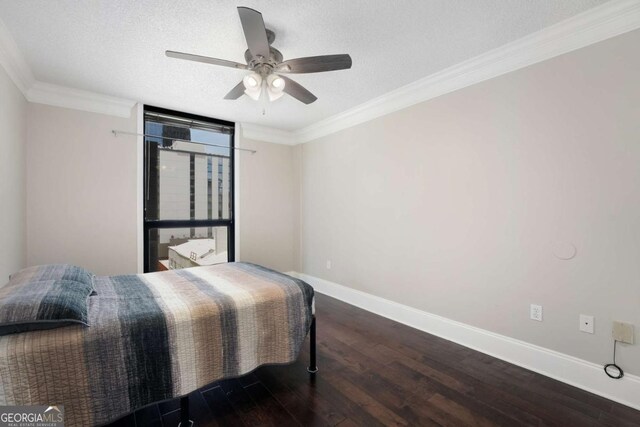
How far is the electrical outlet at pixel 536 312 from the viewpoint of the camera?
2078mm

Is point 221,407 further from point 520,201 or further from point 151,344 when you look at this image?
point 520,201

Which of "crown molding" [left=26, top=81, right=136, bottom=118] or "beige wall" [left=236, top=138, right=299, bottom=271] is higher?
"crown molding" [left=26, top=81, right=136, bottom=118]

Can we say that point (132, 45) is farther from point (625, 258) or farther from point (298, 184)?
point (625, 258)

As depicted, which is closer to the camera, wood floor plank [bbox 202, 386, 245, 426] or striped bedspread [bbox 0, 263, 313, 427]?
striped bedspread [bbox 0, 263, 313, 427]

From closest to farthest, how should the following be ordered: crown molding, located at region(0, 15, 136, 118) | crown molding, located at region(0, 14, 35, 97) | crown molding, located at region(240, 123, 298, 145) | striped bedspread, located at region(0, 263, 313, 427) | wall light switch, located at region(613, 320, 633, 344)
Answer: striped bedspread, located at region(0, 263, 313, 427) < wall light switch, located at region(613, 320, 633, 344) < crown molding, located at region(0, 14, 35, 97) < crown molding, located at region(0, 15, 136, 118) < crown molding, located at region(240, 123, 298, 145)

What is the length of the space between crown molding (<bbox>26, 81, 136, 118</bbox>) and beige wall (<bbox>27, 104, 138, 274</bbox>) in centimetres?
6

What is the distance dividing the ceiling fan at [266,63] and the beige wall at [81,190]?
1.94 meters

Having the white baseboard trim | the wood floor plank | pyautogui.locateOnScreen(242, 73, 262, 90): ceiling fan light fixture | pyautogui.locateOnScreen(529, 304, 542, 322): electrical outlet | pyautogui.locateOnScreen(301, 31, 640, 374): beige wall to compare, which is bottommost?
the wood floor plank

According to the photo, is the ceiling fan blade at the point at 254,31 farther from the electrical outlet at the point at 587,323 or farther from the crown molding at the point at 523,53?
the electrical outlet at the point at 587,323

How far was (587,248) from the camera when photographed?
188cm

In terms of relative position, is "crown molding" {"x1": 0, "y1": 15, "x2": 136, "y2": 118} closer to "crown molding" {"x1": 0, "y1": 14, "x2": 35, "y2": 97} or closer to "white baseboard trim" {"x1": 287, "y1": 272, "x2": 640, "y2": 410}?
Result: "crown molding" {"x1": 0, "y1": 14, "x2": 35, "y2": 97}

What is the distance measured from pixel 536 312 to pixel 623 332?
444 millimetres

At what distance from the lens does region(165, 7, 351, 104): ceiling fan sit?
5.45ft

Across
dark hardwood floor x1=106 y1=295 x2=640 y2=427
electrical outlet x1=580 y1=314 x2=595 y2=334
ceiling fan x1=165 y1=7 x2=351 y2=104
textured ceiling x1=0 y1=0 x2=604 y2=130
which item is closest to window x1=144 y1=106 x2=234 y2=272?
textured ceiling x1=0 y1=0 x2=604 y2=130
